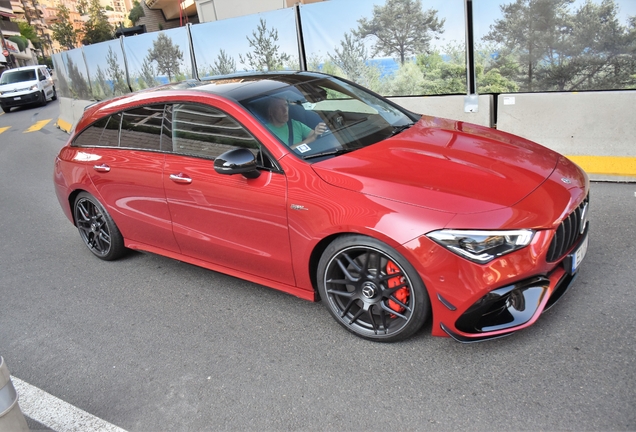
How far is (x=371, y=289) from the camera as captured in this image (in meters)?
3.44

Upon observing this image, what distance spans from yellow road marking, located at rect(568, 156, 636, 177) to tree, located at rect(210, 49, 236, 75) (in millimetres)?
6885

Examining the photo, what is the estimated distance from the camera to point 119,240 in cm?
520

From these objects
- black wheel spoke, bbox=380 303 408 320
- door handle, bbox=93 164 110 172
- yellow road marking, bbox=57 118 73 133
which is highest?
door handle, bbox=93 164 110 172

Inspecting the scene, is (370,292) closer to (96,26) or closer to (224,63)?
(224,63)

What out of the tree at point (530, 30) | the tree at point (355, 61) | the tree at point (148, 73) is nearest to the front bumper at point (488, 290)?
the tree at point (530, 30)

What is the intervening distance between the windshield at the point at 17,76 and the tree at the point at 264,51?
771 inches

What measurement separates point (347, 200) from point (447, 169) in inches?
25.6

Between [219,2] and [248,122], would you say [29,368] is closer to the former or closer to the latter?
[248,122]

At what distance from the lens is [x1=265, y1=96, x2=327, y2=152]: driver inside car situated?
3.88 m

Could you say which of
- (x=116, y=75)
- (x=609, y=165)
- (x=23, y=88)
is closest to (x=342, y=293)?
(x=609, y=165)

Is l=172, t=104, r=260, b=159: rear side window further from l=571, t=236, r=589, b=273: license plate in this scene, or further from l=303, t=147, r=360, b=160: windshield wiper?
l=571, t=236, r=589, b=273: license plate

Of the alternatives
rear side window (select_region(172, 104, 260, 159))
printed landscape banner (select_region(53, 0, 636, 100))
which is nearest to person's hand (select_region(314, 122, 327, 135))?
rear side window (select_region(172, 104, 260, 159))

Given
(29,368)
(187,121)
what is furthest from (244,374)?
(187,121)

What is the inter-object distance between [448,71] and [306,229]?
16.9 feet
